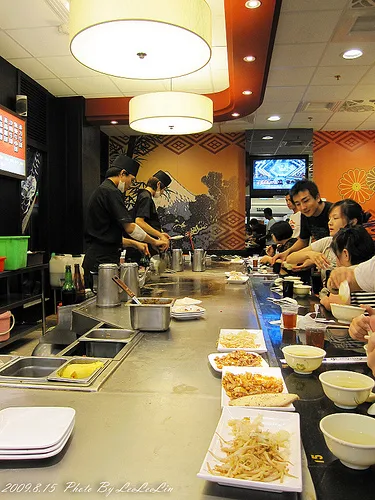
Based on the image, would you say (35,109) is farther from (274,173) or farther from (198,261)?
(274,173)

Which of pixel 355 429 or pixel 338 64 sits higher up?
pixel 338 64

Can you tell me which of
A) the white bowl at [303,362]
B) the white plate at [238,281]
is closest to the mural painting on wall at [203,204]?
the white plate at [238,281]

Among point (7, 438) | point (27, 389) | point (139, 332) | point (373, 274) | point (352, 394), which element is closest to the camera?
point (7, 438)

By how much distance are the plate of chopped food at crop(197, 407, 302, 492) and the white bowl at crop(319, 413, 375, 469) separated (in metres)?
0.07

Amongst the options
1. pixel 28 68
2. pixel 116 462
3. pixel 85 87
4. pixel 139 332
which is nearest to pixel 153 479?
pixel 116 462

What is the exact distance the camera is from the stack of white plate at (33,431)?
93 cm

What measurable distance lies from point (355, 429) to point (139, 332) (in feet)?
3.85

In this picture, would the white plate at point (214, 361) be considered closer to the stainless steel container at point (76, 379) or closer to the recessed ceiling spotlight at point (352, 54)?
the stainless steel container at point (76, 379)

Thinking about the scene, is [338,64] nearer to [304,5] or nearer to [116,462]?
[304,5]

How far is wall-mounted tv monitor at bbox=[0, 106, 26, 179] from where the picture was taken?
4.72m

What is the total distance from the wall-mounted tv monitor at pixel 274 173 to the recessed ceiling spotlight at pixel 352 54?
10.9 ft

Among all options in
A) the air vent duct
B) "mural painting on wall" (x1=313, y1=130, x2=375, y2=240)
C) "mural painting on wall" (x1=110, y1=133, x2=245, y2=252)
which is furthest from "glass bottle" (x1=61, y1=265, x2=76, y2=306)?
"mural painting on wall" (x1=313, y1=130, x2=375, y2=240)

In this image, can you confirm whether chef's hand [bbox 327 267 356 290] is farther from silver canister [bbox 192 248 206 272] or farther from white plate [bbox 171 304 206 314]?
silver canister [bbox 192 248 206 272]

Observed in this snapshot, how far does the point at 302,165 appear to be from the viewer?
7777mm
